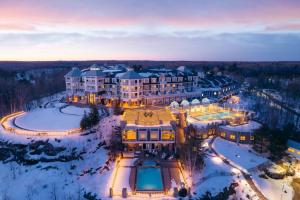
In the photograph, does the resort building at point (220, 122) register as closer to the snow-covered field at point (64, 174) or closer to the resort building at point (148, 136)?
the resort building at point (148, 136)

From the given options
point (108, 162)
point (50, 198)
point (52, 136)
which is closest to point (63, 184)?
point (50, 198)

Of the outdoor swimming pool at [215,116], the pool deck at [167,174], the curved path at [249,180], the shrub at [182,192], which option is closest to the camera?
the shrub at [182,192]

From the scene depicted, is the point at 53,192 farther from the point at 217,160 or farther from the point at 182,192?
the point at 217,160

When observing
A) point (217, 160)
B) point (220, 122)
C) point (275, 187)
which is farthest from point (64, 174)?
point (275, 187)

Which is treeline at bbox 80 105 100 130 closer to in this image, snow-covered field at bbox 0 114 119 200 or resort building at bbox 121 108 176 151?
snow-covered field at bbox 0 114 119 200

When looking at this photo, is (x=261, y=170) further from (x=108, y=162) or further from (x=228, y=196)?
(x=108, y=162)

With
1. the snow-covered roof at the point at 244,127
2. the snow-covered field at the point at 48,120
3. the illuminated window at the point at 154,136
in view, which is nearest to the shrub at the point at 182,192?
the illuminated window at the point at 154,136

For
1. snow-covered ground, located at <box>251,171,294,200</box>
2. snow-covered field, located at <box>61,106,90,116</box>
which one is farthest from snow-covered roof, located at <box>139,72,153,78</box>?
snow-covered ground, located at <box>251,171,294,200</box>
